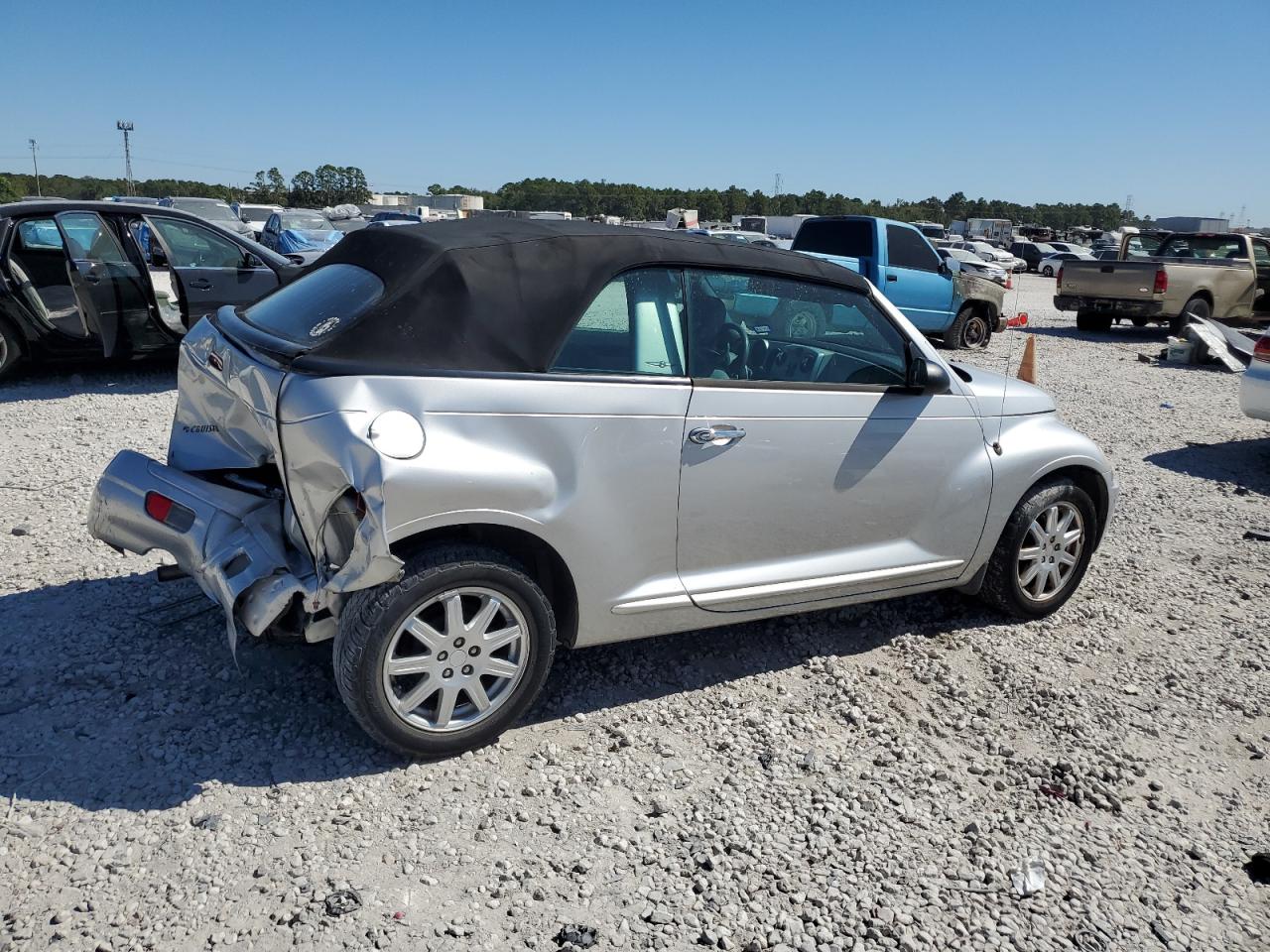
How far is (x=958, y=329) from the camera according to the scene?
15.1m

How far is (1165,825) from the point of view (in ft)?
11.0

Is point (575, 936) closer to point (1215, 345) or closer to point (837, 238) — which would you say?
point (837, 238)

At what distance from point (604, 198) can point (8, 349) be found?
70.6 m

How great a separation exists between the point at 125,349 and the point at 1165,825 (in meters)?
8.88

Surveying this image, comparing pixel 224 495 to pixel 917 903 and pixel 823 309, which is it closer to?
pixel 823 309

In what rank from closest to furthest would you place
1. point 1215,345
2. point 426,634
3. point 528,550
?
point 426,634, point 528,550, point 1215,345

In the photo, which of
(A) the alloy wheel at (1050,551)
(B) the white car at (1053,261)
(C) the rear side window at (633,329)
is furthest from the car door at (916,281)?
(B) the white car at (1053,261)

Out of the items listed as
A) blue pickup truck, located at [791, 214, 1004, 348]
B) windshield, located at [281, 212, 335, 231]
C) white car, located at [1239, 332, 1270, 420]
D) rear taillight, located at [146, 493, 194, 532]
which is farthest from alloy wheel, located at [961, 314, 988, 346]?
windshield, located at [281, 212, 335, 231]

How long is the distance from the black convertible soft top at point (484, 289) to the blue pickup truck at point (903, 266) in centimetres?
1003

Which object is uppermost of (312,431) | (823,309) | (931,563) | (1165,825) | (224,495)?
(823,309)

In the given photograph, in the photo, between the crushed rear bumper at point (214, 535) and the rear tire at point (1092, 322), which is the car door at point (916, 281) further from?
the crushed rear bumper at point (214, 535)

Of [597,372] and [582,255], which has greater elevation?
[582,255]

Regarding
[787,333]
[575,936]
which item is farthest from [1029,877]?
[787,333]

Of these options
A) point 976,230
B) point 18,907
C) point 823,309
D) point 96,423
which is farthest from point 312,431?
point 976,230
